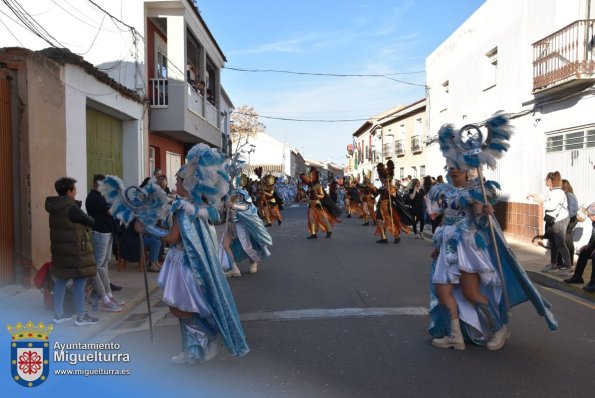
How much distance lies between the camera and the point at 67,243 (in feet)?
18.9

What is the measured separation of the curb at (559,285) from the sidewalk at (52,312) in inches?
249

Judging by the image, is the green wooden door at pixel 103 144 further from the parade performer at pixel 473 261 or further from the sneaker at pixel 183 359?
the parade performer at pixel 473 261

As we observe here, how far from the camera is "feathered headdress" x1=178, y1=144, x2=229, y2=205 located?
452cm

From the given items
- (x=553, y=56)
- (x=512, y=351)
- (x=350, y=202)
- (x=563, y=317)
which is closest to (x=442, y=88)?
(x=350, y=202)

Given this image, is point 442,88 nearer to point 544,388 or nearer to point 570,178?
point 570,178

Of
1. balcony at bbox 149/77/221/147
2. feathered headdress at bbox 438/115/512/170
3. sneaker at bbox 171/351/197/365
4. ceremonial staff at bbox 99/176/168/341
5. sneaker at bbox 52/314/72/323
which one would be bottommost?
sneaker at bbox 171/351/197/365

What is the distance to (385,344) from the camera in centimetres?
518

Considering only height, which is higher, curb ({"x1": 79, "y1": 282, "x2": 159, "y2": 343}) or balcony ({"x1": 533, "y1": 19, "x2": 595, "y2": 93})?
balcony ({"x1": 533, "y1": 19, "x2": 595, "y2": 93})

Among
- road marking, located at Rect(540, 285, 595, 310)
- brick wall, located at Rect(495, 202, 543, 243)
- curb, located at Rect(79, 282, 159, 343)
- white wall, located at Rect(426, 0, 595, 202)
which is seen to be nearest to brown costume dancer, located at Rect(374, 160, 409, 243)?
white wall, located at Rect(426, 0, 595, 202)

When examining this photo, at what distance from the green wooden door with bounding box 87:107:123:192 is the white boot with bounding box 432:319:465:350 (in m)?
8.16

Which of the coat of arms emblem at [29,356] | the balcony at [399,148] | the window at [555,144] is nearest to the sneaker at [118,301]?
the coat of arms emblem at [29,356]

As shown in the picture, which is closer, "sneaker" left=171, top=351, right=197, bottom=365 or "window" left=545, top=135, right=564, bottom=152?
"sneaker" left=171, top=351, right=197, bottom=365

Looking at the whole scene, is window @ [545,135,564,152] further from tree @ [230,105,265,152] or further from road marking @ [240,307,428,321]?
tree @ [230,105,265,152]

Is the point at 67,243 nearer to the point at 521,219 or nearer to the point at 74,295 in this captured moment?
the point at 74,295
